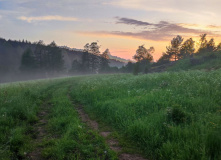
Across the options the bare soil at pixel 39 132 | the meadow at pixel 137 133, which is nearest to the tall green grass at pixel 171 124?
the meadow at pixel 137 133

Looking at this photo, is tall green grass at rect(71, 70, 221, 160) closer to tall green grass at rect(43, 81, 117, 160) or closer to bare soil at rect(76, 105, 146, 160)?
bare soil at rect(76, 105, 146, 160)

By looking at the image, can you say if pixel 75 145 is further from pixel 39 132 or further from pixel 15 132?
pixel 15 132

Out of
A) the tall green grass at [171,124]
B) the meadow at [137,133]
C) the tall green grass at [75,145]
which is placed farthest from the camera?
the tall green grass at [75,145]

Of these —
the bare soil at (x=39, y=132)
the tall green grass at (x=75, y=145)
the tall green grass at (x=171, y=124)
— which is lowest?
the bare soil at (x=39, y=132)

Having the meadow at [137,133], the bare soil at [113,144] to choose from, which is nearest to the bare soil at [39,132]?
the meadow at [137,133]

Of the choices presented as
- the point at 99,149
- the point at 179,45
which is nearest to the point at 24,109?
the point at 99,149

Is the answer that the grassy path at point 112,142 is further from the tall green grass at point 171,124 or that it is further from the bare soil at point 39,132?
the bare soil at point 39,132

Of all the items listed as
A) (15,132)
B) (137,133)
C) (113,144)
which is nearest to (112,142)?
(113,144)

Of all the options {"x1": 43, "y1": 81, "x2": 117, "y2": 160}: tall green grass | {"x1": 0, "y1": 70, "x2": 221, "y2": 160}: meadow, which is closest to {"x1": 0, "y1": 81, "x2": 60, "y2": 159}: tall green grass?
{"x1": 0, "y1": 70, "x2": 221, "y2": 160}: meadow

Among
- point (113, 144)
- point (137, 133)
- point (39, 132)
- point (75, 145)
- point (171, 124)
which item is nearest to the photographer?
point (75, 145)

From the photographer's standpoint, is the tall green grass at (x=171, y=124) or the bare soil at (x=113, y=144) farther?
the bare soil at (x=113, y=144)

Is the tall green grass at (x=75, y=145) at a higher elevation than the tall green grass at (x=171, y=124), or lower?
lower

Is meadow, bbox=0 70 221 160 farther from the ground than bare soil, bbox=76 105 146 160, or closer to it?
farther from the ground

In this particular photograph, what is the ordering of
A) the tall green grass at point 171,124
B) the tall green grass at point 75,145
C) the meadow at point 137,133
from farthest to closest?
1. the tall green grass at point 75,145
2. the meadow at point 137,133
3. the tall green grass at point 171,124
